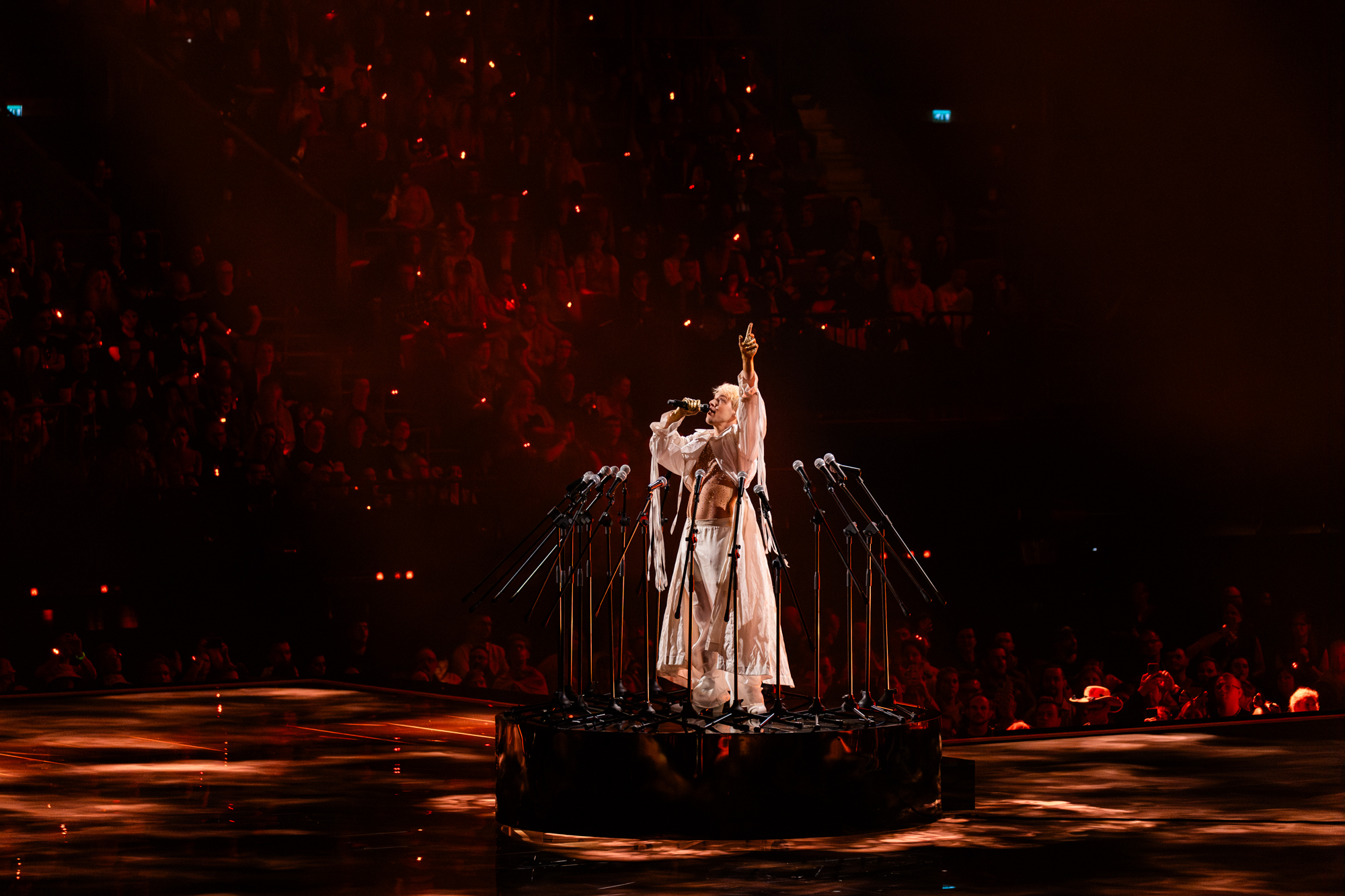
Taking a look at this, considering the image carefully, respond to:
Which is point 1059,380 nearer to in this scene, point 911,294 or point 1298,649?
point 911,294

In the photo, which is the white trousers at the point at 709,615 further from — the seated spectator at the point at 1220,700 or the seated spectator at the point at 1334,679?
the seated spectator at the point at 1334,679

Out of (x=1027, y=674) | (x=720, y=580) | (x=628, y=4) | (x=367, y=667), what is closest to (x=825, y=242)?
(x=628, y=4)

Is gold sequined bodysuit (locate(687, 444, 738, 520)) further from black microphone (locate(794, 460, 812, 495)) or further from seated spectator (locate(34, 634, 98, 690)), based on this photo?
seated spectator (locate(34, 634, 98, 690))

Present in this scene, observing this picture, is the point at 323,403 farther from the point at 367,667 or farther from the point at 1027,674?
the point at 1027,674

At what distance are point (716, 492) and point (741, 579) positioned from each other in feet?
1.02

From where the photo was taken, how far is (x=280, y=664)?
9.45 m

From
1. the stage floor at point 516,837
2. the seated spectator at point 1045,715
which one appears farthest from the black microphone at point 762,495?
the seated spectator at point 1045,715

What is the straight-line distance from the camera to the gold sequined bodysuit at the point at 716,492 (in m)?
5.51

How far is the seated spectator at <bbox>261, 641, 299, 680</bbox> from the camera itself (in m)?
9.44

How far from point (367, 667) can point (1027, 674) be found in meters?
3.90

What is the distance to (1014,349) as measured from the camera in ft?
36.5

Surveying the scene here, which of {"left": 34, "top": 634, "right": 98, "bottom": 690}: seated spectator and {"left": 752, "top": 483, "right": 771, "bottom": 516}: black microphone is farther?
{"left": 34, "top": 634, "right": 98, "bottom": 690}: seated spectator

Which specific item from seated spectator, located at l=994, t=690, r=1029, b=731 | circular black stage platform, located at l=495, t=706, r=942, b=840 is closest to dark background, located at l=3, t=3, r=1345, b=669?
seated spectator, located at l=994, t=690, r=1029, b=731

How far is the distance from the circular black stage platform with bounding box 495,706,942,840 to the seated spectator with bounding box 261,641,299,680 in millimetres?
4625
